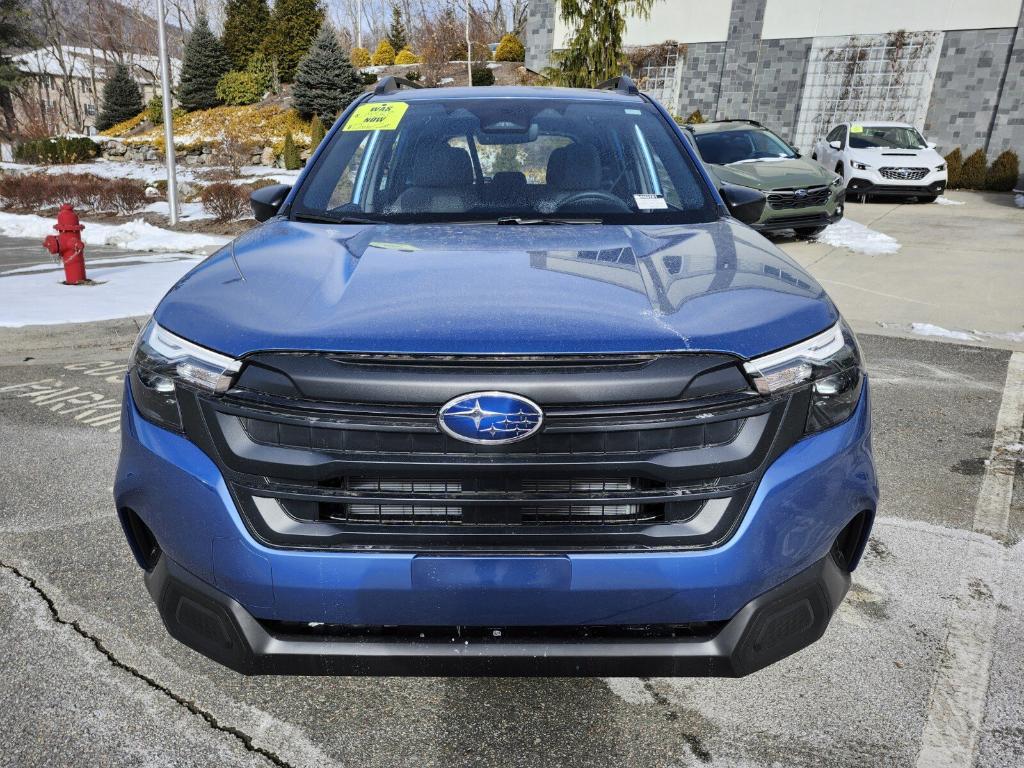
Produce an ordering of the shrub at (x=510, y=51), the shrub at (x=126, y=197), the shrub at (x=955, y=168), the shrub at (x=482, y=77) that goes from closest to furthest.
Result: the shrub at (x=126, y=197) → the shrub at (x=955, y=168) → the shrub at (x=482, y=77) → the shrub at (x=510, y=51)

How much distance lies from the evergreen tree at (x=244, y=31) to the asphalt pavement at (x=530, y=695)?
146 feet

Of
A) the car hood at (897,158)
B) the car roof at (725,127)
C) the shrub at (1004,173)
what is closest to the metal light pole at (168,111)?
the car roof at (725,127)

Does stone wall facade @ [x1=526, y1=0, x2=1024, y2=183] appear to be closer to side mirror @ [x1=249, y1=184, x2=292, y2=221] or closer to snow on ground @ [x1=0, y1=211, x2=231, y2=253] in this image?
snow on ground @ [x1=0, y1=211, x2=231, y2=253]

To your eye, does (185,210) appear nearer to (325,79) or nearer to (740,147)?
(740,147)

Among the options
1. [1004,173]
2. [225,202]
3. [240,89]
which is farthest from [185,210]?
[240,89]

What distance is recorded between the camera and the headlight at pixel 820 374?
179cm

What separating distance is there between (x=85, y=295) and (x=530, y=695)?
6.91m

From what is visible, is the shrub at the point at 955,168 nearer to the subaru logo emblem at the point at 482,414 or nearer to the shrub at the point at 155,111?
the subaru logo emblem at the point at 482,414

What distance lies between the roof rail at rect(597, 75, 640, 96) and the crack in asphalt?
3.08 metres

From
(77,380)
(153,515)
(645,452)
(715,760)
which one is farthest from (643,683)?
(77,380)

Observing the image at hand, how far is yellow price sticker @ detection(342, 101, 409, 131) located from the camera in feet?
11.0

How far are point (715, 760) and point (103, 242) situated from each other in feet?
43.1

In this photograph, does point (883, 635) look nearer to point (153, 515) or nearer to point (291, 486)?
point (291, 486)

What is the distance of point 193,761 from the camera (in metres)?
2.10
